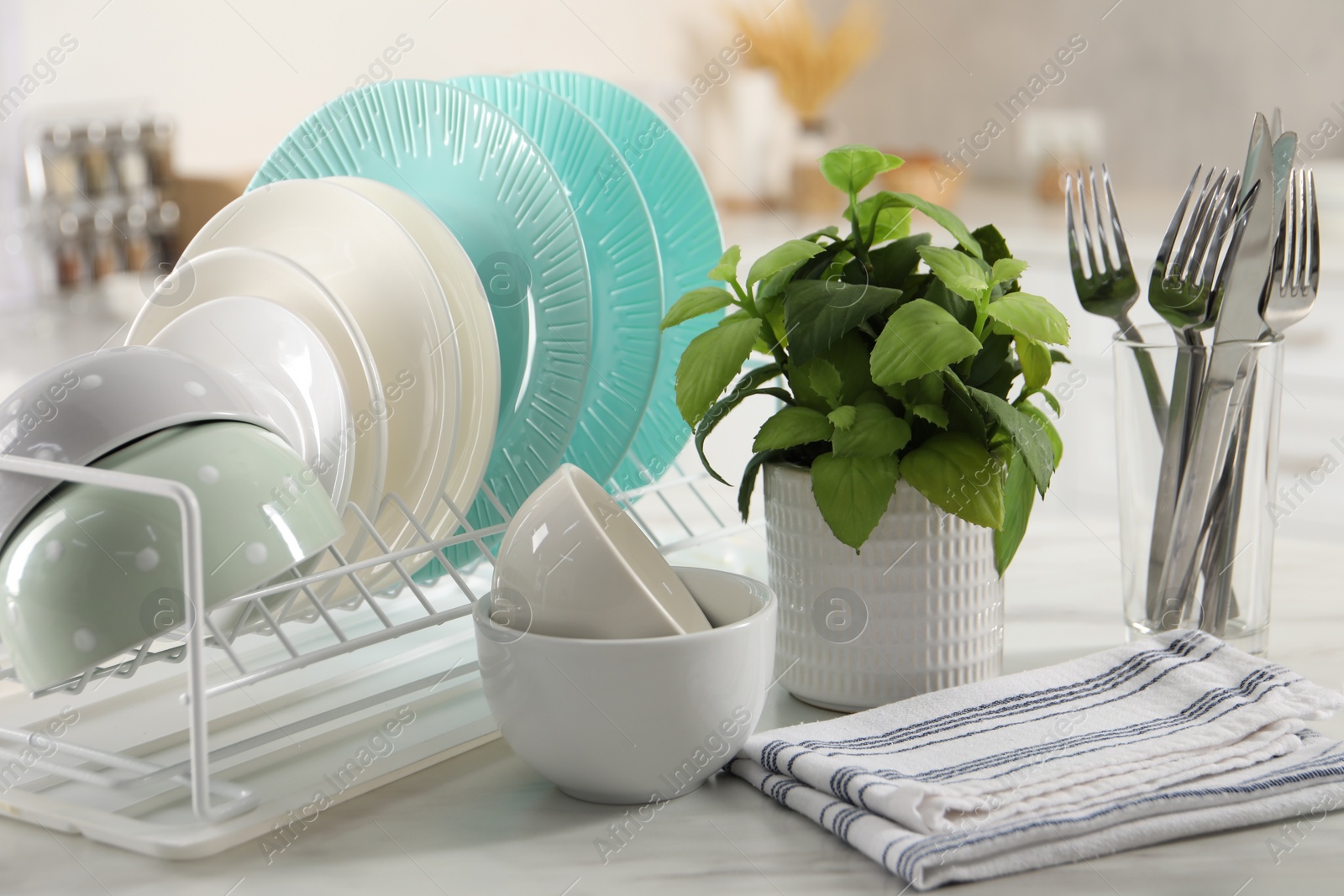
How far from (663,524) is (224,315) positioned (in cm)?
44

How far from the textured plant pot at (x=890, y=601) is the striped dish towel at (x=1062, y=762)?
0.9 inches

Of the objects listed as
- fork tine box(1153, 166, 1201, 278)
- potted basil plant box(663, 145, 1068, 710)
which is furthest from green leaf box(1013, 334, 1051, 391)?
fork tine box(1153, 166, 1201, 278)

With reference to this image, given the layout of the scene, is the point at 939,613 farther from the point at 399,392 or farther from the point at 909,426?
the point at 399,392

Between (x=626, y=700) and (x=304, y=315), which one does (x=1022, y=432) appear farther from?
(x=304, y=315)

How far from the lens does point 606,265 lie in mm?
845

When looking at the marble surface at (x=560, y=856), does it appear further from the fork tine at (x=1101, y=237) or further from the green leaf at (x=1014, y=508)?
the fork tine at (x=1101, y=237)

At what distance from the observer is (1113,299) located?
2.28 ft

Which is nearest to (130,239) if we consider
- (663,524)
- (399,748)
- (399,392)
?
(663,524)

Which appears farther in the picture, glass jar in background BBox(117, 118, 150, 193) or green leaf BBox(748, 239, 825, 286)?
glass jar in background BBox(117, 118, 150, 193)

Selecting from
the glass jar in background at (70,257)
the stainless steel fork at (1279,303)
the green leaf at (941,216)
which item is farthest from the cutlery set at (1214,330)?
the glass jar in background at (70,257)

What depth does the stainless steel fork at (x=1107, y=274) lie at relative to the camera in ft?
2.23

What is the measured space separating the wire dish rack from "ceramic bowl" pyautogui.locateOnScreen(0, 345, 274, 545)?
0.04ft

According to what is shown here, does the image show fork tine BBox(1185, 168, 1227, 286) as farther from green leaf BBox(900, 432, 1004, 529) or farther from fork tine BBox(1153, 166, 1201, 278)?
green leaf BBox(900, 432, 1004, 529)

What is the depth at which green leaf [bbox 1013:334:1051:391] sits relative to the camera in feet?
1.95
